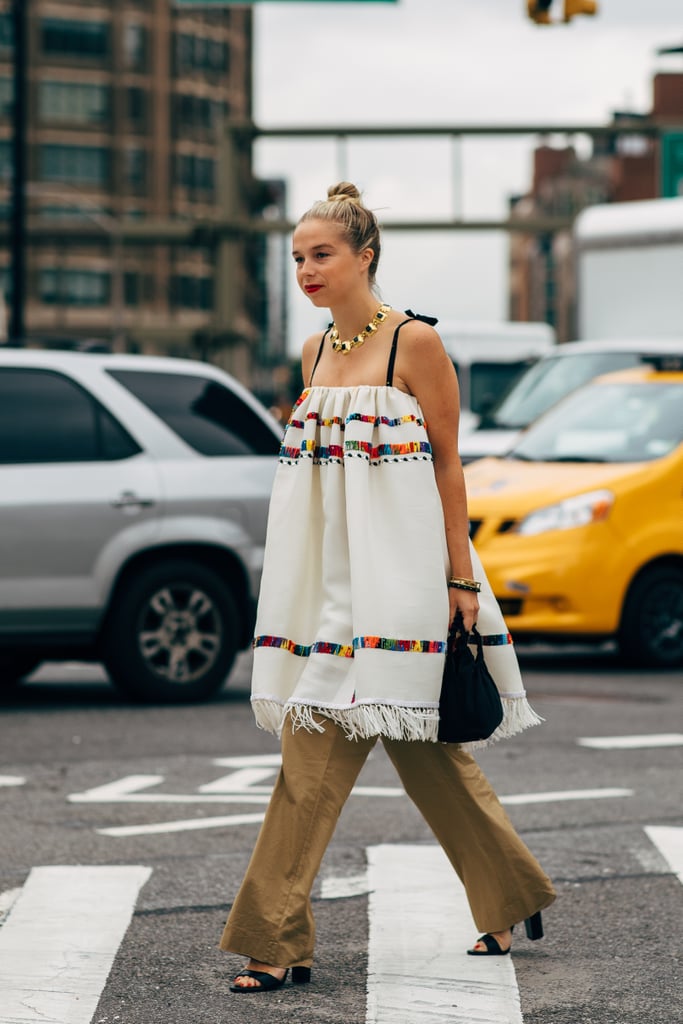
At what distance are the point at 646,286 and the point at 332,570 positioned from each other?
42.6ft

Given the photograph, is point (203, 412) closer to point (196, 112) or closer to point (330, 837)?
point (330, 837)

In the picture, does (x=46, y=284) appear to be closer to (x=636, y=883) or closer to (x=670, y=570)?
(x=670, y=570)

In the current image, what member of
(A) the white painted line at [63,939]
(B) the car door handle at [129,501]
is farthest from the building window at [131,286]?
(A) the white painted line at [63,939]

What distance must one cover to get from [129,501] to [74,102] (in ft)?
285

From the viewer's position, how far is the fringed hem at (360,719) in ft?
15.3

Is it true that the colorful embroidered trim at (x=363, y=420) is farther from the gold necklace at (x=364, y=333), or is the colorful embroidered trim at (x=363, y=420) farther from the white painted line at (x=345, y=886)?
the white painted line at (x=345, y=886)

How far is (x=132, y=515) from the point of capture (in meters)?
10.6

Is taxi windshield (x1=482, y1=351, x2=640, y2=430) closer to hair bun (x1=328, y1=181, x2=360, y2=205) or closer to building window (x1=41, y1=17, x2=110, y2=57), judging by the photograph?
hair bun (x1=328, y1=181, x2=360, y2=205)

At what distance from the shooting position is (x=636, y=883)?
6090mm

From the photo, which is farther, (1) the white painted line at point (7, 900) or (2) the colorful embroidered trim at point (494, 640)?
(1) the white painted line at point (7, 900)

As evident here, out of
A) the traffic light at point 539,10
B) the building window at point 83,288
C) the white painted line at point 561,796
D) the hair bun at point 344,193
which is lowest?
the white painted line at point 561,796

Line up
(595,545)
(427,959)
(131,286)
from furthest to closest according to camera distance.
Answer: (131,286), (595,545), (427,959)

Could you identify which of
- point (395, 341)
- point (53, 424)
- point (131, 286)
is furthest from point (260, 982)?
point (131, 286)

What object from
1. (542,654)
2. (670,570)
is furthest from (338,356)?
(542,654)
